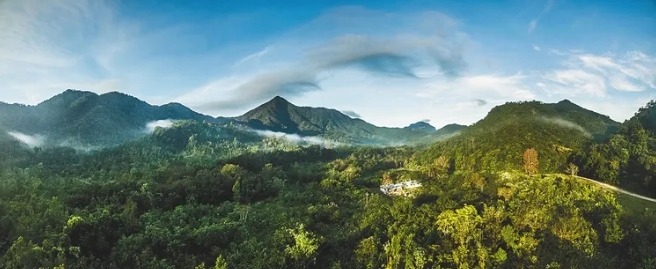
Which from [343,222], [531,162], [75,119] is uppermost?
[75,119]

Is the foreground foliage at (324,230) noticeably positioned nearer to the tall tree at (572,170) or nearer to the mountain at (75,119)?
the tall tree at (572,170)

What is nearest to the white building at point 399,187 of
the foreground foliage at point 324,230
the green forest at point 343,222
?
the green forest at point 343,222

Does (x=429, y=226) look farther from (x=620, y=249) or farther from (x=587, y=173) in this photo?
(x=587, y=173)

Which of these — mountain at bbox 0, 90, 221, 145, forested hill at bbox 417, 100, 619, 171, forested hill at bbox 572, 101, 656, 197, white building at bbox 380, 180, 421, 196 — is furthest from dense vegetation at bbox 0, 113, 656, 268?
mountain at bbox 0, 90, 221, 145

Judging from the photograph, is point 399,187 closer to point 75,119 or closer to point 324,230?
point 324,230

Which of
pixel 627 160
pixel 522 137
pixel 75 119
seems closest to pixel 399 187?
pixel 522 137

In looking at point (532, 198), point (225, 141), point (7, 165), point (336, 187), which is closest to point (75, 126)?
point (225, 141)

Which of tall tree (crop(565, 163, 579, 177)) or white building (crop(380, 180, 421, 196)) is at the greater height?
tall tree (crop(565, 163, 579, 177))

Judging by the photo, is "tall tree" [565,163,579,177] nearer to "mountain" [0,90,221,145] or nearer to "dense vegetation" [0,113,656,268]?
"dense vegetation" [0,113,656,268]
